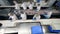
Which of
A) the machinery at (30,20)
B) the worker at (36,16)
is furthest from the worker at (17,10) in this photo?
the worker at (36,16)

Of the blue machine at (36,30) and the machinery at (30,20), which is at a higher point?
the machinery at (30,20)

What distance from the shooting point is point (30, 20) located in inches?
36.9

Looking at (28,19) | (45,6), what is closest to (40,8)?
(45,6)

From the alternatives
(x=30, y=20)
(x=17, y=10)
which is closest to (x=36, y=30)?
(x=30, y=20)

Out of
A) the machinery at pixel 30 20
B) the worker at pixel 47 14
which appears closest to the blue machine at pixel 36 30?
the machinery at pixel 30 20

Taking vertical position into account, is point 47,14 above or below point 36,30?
above

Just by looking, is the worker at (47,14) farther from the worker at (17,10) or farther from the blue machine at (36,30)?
the worker at (17,10)

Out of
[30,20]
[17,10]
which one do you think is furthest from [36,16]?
[17,10]

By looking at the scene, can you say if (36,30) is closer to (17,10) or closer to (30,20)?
(30,20)

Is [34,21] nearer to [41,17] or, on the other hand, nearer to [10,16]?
[41,17]

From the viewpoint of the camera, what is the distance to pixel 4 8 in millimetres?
1014

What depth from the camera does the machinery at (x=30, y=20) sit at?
92cm

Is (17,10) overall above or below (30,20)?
above

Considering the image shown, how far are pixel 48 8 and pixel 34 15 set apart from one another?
0.53 feet
